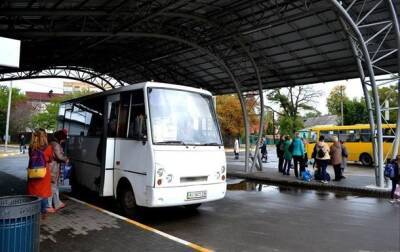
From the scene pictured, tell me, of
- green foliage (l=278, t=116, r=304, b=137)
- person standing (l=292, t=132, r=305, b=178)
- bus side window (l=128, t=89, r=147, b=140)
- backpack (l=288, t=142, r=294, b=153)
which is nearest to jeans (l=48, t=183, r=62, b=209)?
bus side window (l=128, t=89, r=147, b=140)

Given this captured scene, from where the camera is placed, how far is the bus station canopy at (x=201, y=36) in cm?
1435

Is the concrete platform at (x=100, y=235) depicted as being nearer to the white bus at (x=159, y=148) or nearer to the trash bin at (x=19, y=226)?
the white bus at (x=159, y=148)

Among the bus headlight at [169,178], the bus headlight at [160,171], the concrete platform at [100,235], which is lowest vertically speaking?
the concrete platform at [100,235]

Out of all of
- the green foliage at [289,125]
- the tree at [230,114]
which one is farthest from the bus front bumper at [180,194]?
the green foliage at [289,125]

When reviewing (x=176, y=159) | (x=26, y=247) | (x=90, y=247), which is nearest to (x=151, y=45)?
(x=176, y=159)

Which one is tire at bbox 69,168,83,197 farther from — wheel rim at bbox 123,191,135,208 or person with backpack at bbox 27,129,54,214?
person with backpack at bbox 27,129,54,214

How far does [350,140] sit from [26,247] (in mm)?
25740

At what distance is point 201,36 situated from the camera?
18.6 metres

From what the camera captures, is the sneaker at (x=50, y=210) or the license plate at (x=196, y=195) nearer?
the license plate at (x=196, y=195)

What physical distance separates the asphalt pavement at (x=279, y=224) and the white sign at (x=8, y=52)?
119 inches

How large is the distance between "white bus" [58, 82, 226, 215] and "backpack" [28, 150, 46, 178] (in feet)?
5.33

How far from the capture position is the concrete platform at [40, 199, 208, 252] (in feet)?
20.8

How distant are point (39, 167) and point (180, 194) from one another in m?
2.93

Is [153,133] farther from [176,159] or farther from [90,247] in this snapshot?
[90,247]
